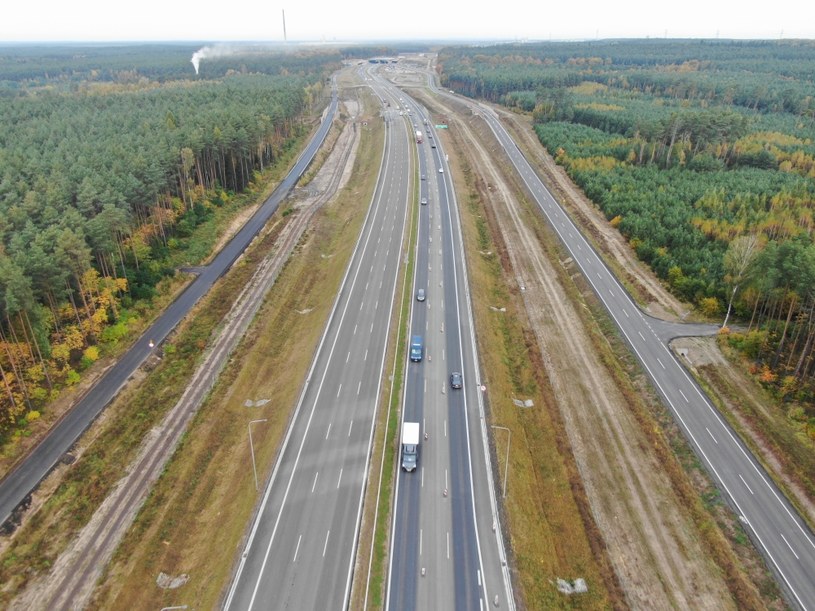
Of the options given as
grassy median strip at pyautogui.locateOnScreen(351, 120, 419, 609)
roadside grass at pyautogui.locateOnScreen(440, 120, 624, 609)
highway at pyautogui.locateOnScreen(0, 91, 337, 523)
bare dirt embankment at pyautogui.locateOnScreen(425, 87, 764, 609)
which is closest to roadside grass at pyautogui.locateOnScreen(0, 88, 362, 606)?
highway at pyautogui.locateOnScreen(0, 91, 337, 523)

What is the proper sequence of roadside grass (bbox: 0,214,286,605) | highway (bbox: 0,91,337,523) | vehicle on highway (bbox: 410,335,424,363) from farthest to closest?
vehicle on highway (bbox: 410,335,424,363), highway (bbox: 0,91,337,523), roadside grass (bbox: 0,214,286,605)

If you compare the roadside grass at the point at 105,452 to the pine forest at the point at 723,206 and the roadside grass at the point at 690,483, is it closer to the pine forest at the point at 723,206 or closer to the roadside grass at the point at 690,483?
the roadside grass at the point at 690,483

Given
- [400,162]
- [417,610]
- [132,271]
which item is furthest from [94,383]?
[400,162]

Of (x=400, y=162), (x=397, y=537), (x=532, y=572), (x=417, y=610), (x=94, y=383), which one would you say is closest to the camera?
(x=417, y=610)

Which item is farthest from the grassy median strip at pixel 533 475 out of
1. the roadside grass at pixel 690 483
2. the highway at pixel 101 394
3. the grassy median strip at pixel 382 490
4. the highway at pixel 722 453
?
the highway at pixel 101 394

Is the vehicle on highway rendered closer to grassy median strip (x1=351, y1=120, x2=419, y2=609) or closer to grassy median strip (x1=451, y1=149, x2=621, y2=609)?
grassy median strip (x1=351, y1=120, x2=419, y2=609)

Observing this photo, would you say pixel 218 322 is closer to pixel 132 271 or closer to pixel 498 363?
pixel 132 271

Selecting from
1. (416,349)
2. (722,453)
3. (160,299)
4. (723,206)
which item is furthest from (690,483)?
(160,299)
